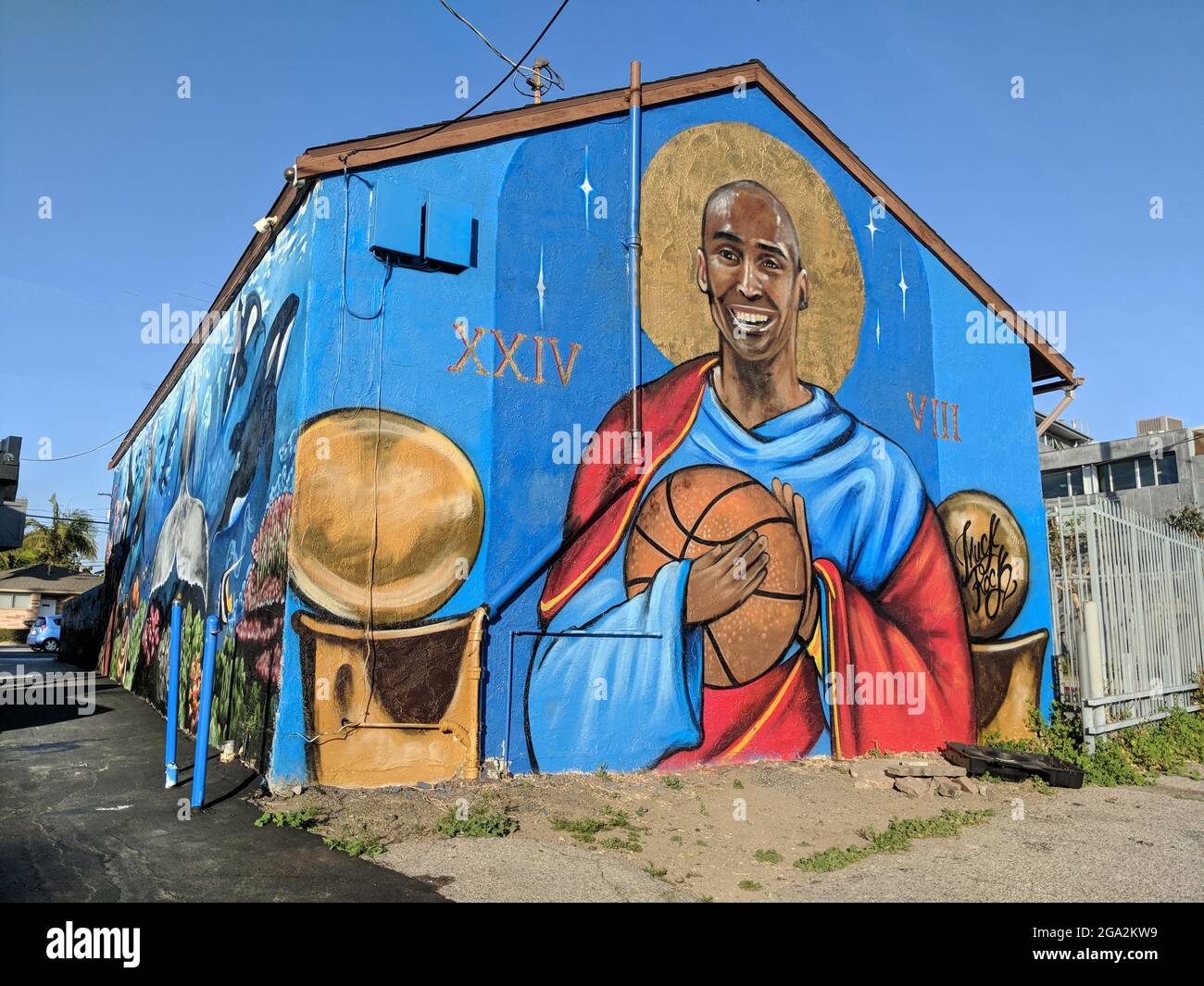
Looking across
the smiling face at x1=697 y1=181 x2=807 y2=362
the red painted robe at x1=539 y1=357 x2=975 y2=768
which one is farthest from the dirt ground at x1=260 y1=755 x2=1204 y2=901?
the smiling face at x1=697 y1=181 x2=807 y2=362

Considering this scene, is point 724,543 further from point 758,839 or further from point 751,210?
point 751,210

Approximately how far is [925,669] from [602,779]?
18.0 feet

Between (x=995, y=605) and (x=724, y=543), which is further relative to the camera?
(x=995, y=605)

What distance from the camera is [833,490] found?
11.3m

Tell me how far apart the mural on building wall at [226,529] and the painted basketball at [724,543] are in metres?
3.68

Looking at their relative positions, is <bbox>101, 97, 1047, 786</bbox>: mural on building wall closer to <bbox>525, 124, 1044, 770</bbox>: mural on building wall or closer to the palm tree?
<bbox>525, 124, 1044, 770</bbox>: mural on building wall

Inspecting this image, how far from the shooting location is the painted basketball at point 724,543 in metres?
9.61

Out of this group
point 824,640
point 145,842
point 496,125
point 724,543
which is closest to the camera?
point 145,842

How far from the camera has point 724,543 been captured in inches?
399

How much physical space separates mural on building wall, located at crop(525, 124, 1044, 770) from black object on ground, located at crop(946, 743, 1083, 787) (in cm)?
127
